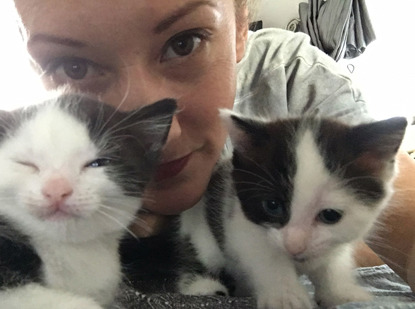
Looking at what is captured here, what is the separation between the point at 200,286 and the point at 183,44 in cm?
53

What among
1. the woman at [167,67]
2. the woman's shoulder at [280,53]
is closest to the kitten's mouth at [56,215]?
the woman at [167,67]

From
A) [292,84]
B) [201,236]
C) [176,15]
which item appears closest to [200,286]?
[201,236]

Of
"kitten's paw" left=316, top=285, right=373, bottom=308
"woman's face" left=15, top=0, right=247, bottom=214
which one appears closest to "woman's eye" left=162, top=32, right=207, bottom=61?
"woman's face" left=15, top=0, right=247, bottom=214

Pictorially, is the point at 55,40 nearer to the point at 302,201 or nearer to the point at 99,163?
the point at 99,163

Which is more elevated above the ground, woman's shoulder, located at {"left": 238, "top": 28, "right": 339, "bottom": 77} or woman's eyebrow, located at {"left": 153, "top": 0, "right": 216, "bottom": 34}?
woman's eyebrow, located at {"left": 153, "top": 0, "right": 216, "bottom": 34}

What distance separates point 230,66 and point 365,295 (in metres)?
0.58

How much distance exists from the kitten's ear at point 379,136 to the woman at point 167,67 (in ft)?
0.88

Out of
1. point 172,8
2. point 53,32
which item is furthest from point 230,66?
point 53,32

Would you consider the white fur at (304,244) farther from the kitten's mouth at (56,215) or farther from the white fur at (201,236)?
the kitten's mouth at (56,215)

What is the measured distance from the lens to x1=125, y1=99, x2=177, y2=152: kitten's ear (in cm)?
74

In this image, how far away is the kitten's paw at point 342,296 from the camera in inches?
36.4

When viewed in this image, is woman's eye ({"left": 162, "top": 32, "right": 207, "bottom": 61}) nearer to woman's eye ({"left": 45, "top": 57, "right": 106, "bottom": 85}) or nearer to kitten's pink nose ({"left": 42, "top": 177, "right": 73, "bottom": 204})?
woman's eye ({"left": 45, "top": 57, "right": 106, "bottom": 85})

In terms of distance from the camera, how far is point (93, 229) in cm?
69

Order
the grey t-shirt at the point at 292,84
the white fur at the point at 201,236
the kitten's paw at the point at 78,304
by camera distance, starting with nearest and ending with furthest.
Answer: the kitten's paw at the point at 78,304, the white fur at the point at 201,236, the grey t-shirt at the point at 292,84
